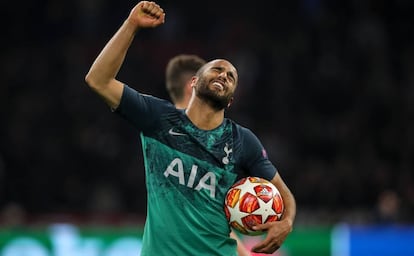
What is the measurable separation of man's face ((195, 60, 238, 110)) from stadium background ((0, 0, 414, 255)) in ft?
21.0

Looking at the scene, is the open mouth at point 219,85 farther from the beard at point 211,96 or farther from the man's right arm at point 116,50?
the man's right arm at point 116,50

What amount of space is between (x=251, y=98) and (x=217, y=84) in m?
9.91

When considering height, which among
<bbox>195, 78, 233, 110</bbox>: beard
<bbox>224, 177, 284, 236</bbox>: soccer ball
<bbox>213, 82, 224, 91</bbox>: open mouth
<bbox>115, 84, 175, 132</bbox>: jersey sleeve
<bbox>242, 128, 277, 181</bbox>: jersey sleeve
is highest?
<bbox>213, 82, 224, 91</bbox>: open mouth

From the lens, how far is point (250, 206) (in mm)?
4672

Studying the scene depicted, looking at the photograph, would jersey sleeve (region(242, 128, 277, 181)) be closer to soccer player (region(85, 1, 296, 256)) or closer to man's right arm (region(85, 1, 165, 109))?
soccer player (region(85, 1, 296, 256))

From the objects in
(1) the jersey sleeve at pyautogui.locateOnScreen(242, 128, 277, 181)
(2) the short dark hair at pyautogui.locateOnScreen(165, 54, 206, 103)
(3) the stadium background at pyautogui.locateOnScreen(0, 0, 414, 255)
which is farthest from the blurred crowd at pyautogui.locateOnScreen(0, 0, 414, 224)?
(1) the jersey sleeve at pyautogui.locateOnScreen(242, 128, 277, 181)

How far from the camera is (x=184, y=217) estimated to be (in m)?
4.61

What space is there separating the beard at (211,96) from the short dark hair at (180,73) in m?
1.01

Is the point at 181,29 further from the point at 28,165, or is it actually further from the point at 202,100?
the point at 202,100

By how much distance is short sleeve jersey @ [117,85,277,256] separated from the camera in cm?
460

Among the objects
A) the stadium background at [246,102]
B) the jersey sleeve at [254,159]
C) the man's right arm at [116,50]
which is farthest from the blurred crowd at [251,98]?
the man's right arm at [116,50]

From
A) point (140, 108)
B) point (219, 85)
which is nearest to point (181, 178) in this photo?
point (140, 108)

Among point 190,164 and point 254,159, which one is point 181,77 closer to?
point 254,159

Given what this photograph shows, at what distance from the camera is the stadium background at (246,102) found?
12617 mm
